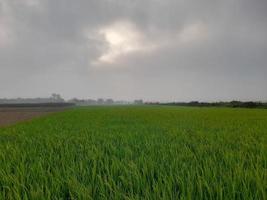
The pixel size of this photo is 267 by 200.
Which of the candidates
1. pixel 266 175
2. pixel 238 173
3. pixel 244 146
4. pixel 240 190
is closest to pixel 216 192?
pixel 240 190

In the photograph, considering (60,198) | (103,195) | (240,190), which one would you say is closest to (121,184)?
(103,195)

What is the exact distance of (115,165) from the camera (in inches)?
112

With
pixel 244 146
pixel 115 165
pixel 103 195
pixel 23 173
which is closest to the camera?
pixel 103 195

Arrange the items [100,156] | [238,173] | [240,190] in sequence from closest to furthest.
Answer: [240,190] < [238,173] < [100,156]

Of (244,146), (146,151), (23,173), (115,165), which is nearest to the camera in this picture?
(23,173)

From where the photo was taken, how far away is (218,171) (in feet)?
8.84

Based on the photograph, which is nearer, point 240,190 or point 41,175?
point 240,190

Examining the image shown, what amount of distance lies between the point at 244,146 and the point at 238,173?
2.26 m

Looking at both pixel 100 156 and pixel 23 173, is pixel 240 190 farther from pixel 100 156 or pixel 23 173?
pixel 23 173

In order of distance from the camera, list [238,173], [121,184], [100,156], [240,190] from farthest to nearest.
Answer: [100,156]
[238,173]
[121,184]
[240,190]

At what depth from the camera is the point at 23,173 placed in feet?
8.70

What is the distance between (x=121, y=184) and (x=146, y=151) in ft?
5.53

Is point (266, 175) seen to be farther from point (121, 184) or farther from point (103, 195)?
point (103, 195)

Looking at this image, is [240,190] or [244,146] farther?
[244,146]
